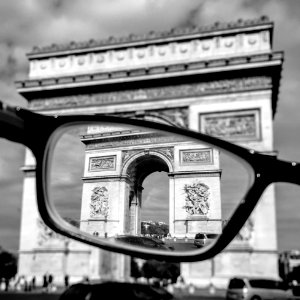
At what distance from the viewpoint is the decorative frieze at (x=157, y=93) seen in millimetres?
6770

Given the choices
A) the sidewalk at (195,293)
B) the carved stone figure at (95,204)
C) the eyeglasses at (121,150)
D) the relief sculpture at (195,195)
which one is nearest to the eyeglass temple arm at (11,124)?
the eyeglasses at (121,150)

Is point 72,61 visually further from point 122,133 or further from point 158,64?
point 122,133

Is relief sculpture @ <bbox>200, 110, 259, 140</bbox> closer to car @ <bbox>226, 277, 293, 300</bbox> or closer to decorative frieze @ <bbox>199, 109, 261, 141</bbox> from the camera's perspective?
decorative frieze @ <bbox>199, 109, 261, 141</bbox>

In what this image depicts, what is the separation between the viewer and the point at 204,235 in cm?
101

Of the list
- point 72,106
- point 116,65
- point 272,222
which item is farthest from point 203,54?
point 272,222

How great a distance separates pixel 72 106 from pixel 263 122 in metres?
3.20

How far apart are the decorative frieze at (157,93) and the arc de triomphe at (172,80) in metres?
0.02

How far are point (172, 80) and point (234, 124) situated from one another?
130 cm

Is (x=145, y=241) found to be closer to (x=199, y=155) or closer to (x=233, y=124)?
(x=199, y=155)

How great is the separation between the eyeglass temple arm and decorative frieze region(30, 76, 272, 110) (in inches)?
238

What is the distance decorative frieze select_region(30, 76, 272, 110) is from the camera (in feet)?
22.2

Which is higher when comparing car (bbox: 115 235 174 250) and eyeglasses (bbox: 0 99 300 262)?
eyeglasses (bbox: 0 99 300 262)

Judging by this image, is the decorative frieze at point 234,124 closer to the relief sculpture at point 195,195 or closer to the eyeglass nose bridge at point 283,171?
the relief sculpture at point 195,195

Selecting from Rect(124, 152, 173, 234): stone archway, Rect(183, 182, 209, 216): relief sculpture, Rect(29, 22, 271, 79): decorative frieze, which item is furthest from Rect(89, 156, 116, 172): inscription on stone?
Rect(29, 22, 271, 79): decorative frieze
